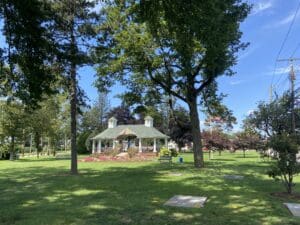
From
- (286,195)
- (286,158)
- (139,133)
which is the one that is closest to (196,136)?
(286,158)

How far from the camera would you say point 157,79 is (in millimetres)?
22656

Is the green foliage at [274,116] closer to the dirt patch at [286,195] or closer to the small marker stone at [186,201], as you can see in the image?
the dirt patch at [286,195]

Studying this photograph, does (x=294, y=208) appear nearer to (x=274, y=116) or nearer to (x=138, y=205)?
(x=138, y=205)

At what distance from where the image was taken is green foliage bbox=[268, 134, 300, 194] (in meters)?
11.1

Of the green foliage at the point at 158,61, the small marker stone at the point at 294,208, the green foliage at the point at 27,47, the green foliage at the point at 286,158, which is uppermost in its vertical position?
the green foliage at the point at 158,61

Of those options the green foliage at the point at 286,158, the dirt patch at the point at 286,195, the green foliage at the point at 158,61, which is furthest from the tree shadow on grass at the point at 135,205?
the green foliage at the point at 158,61

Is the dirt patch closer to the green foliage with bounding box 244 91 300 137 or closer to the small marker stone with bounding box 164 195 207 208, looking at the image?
the small marker stone with bounding box 164 195 207 208

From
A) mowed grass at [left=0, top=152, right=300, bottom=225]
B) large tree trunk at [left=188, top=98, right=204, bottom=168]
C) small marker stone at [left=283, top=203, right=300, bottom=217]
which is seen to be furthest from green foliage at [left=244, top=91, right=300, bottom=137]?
small marker stone at [left=283, top=203, right=300, bottom=217]

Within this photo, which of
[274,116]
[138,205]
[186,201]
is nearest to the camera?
[138,205]

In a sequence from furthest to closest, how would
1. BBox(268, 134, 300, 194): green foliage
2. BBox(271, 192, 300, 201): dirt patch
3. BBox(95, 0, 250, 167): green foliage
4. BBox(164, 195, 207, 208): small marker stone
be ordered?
1. BBox(95, 0, 250, 167): green foliage
2. BBox(268, 134, 300, 194): green foliage
3. BBox(271, 192, 300, 201): dirt patch
4. BBox(164, 195, 207, 208): small marker stone

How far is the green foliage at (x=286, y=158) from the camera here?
11.1 m

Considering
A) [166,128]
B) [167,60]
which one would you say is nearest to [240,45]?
[167,60]

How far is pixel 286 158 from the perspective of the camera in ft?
36.8

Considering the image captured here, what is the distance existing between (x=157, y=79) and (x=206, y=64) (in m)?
3.71
